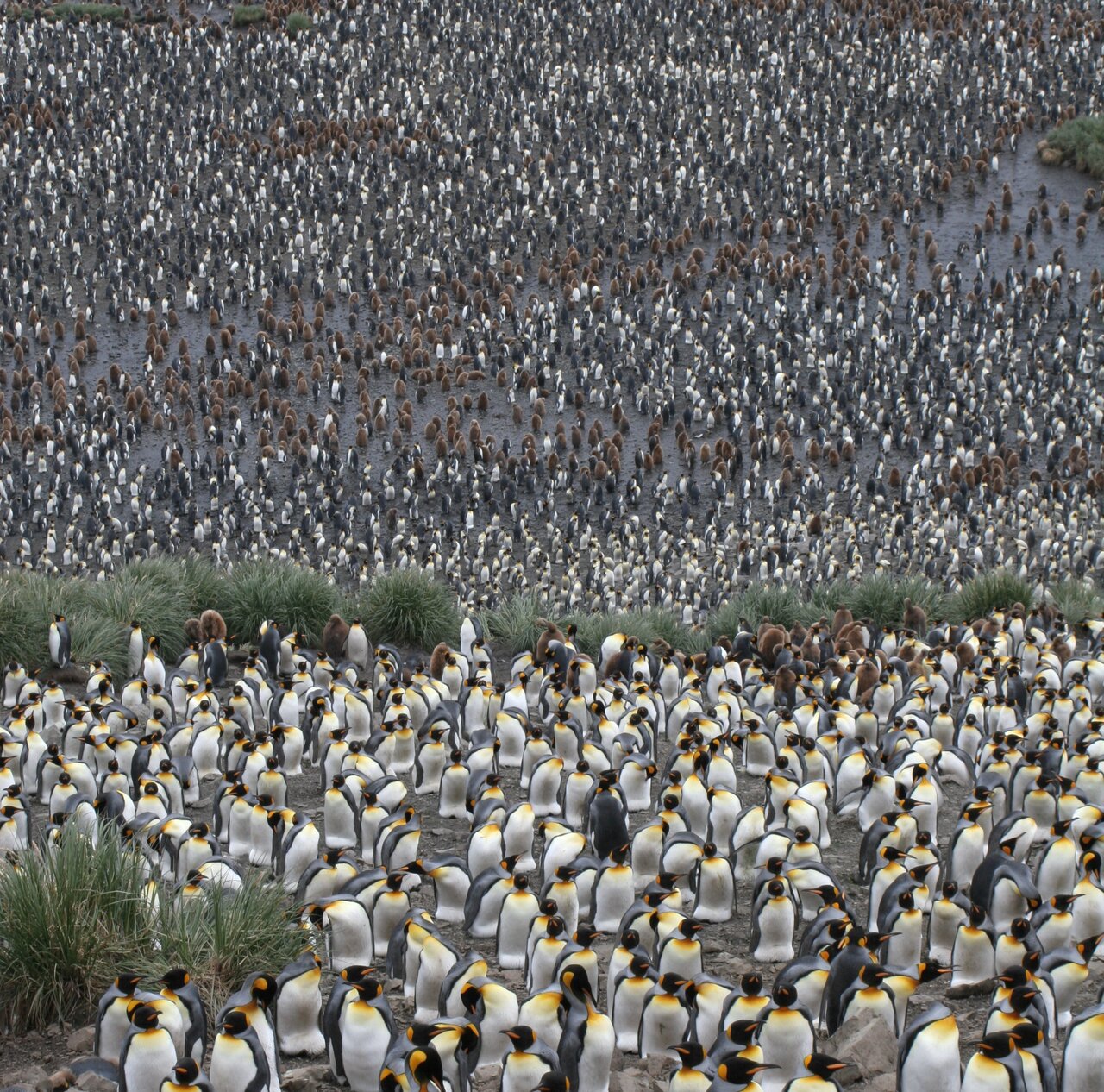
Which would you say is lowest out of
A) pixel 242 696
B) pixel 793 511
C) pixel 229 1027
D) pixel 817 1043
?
pixel 793 511

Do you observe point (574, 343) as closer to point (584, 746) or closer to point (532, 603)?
point (532, 603)

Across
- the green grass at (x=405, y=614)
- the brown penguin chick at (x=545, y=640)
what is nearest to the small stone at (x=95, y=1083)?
the brown penguin chick at (x=545, y=640)

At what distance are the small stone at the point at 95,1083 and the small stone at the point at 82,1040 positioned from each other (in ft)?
1.79

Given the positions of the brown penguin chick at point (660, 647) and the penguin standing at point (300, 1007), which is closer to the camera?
the penguin standing at point (300, 1007)

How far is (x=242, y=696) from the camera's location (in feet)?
48.5

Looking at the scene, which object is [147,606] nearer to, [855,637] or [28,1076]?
[855,637]

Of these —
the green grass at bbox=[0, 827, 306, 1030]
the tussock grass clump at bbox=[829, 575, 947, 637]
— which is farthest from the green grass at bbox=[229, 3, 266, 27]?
the green grass at bbox=[0, 827, 306, 1030]

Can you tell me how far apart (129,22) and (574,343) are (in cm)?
2756

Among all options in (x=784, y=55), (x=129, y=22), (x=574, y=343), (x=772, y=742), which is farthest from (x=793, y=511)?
(x=129, y=22)

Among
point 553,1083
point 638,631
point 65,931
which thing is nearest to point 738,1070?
point 553,1083

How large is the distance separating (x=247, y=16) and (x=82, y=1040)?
50.7 metres

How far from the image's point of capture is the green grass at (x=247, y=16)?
175 feet

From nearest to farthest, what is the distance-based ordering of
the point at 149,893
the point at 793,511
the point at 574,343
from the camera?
the point at 149,893
the point at 793,511
the point at 574,343

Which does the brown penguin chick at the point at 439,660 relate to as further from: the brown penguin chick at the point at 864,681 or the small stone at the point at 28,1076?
the small stone at the point at 28,1076
